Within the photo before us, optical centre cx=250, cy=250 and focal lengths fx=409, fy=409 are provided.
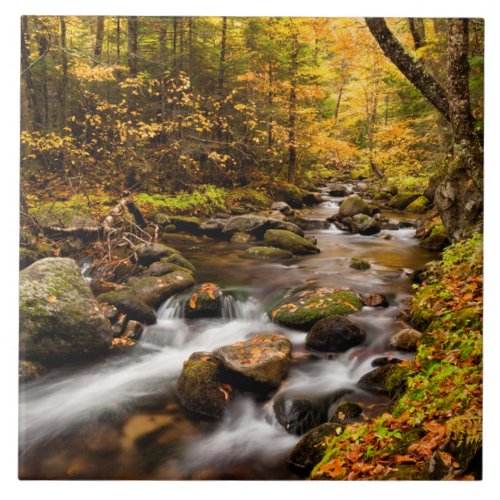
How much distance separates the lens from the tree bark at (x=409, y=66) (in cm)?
368

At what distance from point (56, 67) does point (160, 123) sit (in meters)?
0.98

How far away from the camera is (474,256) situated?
11.7ft

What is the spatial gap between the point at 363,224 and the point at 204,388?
88.7 inches

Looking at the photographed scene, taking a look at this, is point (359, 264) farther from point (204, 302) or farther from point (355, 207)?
point (204, 302)

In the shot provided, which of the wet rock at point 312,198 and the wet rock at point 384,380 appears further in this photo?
the wet rock at point 312,198

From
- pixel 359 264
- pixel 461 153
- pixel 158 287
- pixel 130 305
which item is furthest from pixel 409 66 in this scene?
pixel 130 305

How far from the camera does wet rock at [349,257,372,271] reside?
386 centimetres

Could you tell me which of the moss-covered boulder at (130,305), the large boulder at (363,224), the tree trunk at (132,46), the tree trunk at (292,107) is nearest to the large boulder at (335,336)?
the large boulder at (363,224)

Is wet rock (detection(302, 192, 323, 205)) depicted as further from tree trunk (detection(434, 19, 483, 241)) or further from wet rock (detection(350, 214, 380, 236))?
tree trunk (detection(434, 19, 483, 241))

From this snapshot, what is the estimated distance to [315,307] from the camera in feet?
12.0

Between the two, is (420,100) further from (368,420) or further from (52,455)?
(52,455)

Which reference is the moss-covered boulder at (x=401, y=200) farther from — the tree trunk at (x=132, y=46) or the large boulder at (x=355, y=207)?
the tree trunk at (x=132, y=46)

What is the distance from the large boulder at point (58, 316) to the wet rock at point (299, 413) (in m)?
1.60
